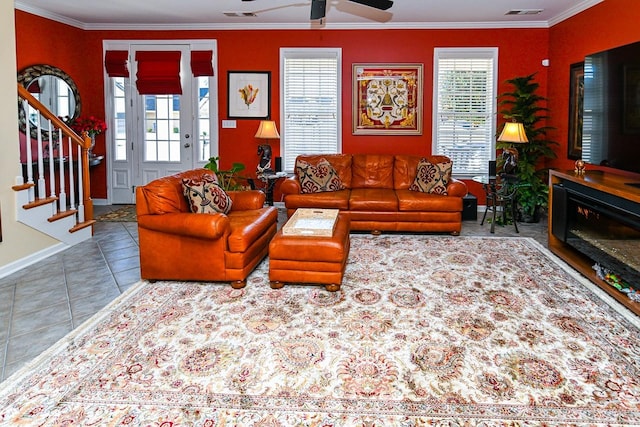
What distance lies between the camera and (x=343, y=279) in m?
4.19

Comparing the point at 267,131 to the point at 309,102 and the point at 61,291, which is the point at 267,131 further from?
the point at 61,291

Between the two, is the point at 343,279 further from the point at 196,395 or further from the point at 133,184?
the point at 133,184

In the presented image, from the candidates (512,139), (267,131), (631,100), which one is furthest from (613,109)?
(267,131)

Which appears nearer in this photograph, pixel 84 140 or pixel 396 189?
pixel 84 140

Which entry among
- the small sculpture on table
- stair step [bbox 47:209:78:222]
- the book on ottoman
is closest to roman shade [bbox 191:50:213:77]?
the small sculpture on table

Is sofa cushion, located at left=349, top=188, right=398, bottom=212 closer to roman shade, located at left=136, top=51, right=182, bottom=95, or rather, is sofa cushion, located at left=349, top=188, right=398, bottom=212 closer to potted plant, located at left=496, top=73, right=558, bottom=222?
potted plant, located at left=496, top=73, right=558, bottom=222

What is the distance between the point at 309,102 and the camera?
744 centimetres

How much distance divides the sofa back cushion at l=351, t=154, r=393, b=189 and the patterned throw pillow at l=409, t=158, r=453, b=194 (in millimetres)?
477

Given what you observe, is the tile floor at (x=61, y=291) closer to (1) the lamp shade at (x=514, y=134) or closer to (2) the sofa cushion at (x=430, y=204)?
(2) the sofa cushion at (x=430, y=204)

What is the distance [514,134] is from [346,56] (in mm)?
2670

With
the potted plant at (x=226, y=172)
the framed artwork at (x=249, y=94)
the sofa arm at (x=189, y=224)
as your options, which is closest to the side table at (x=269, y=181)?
the potted plant at (x=226, y=172)

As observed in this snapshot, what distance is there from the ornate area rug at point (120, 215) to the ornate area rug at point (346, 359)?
3006 millimetres

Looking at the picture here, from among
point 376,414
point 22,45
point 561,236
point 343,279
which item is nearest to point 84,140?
point 22,45

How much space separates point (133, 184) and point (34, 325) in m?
4.84
